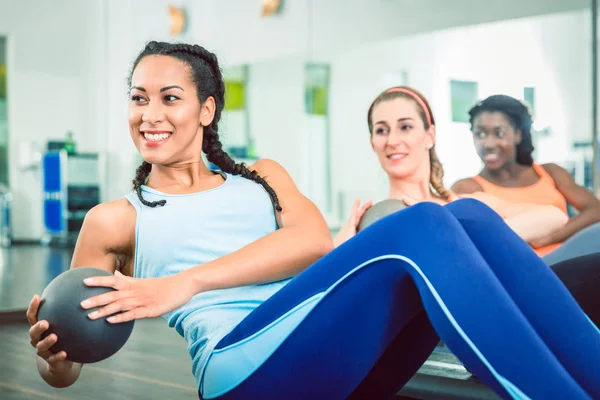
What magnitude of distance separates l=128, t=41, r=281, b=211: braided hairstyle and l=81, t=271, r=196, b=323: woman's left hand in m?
0.28

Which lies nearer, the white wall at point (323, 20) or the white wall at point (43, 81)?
the white wall at point (323, 20)

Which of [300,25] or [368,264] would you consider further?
[300,25]

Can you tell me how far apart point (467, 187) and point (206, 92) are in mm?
1667

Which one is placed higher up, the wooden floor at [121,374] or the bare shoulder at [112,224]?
the bare shoulder at [112,224]

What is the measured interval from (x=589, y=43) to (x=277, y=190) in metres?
4.12

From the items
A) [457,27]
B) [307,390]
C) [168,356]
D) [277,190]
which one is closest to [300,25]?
[457,27]

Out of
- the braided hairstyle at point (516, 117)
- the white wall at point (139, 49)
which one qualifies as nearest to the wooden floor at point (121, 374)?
the braided hairstyle at point (516, 117)

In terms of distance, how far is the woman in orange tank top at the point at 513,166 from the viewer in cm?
320

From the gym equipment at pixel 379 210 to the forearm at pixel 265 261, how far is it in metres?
0.62

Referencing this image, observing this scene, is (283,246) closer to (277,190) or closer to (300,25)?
(277,190)

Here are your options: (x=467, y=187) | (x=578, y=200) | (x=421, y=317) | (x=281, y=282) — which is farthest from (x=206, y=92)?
(x=578, y=200)

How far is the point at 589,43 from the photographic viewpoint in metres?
5.13

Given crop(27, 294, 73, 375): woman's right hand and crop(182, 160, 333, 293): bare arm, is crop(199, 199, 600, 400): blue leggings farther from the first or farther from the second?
crop(27, 294, 73, 375): woman's right hand

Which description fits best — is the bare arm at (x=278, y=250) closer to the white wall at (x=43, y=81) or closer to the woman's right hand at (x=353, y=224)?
the woman's right hand at (x=353, y=224)
